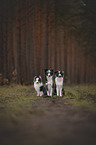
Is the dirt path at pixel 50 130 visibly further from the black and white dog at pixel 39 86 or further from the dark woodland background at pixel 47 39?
the dark woodland background at pixel 47 39

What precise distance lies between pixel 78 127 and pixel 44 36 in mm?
5599

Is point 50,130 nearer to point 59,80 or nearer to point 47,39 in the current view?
point 59,80

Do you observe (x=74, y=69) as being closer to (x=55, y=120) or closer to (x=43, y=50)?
(x=43, y=50)

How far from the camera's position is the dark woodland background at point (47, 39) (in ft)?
23.6

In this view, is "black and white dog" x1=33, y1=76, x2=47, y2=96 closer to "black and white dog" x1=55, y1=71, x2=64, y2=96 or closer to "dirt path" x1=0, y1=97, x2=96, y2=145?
"black and white dog" x1=55, y1=71, x2=64, y2=96

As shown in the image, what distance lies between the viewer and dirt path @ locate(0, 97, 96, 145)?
1.82m

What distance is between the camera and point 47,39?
286 inches

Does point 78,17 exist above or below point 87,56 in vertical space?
above

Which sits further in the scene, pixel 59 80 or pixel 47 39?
pixel 47 39

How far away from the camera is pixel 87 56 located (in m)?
7.31

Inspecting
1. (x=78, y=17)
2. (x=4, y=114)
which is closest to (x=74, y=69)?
(x=78, y=17)

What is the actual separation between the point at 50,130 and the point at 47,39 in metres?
5.63

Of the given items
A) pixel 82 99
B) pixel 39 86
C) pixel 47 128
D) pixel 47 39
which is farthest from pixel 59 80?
pixel 47 39

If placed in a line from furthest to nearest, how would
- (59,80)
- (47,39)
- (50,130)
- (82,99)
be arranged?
1. (47,39)
2. (59,80)
3. (82,99)
4. (50,130)
